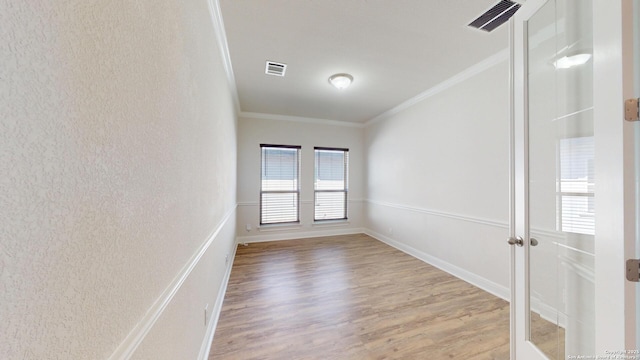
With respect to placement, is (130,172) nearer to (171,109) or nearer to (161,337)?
(171,109)

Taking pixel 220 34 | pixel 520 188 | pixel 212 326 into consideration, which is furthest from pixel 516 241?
pixel 220 34

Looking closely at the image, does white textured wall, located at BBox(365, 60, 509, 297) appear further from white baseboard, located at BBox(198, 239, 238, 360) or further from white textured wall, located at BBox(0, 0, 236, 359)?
white textured wall, located at BBox(0, 0, 236, 359)

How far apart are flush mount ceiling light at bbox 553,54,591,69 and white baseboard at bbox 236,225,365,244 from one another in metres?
4.38

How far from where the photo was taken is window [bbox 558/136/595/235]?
1.03 metres

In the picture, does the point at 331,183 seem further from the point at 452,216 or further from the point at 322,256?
the point at 452,216

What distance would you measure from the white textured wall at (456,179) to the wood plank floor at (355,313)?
39 centimetres

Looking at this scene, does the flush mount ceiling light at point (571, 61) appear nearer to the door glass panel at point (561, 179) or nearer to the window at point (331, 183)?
the door glass panel at point (561, 179)

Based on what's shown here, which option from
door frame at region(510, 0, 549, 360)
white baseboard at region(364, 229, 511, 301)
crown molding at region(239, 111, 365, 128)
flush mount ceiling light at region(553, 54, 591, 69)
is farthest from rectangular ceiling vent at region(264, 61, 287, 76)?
white baseboard at region(364, 229, 511, 301)

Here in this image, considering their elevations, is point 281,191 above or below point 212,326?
above

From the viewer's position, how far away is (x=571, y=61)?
1178mm

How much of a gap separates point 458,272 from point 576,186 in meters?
2.30

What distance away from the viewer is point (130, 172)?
689 mm

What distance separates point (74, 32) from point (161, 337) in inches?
38.5

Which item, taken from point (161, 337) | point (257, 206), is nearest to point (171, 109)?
point (161, 337)
